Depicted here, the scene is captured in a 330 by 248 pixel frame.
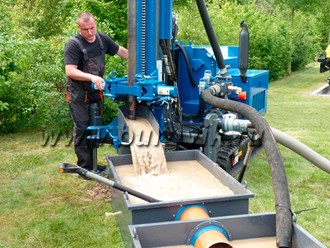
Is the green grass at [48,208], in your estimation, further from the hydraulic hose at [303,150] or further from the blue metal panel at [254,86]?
the blue metal panel at [254,86]

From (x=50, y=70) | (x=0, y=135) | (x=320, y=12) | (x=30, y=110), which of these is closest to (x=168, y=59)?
(x=50, y=70)

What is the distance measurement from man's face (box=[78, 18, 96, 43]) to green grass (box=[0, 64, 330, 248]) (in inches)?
66.7

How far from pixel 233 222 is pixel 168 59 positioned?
2.36m

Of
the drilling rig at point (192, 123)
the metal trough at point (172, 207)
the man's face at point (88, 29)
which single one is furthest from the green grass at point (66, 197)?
the man's face at point (88, 29)

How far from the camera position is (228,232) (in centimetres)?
280

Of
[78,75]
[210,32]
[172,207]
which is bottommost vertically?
[172,207]

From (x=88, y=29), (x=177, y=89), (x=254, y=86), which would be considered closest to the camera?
(x=88, y=29)

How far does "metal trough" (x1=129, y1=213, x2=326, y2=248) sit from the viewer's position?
259cm

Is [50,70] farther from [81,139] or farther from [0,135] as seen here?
[81,139]

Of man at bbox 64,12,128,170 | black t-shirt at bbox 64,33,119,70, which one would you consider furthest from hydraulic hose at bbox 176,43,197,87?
man at bbox 64,12,128,170

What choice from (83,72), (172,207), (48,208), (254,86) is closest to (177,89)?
(83,72)

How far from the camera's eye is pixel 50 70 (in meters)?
7.34

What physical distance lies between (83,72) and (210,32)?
1.46 meters

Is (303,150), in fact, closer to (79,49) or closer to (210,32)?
(210,32)
